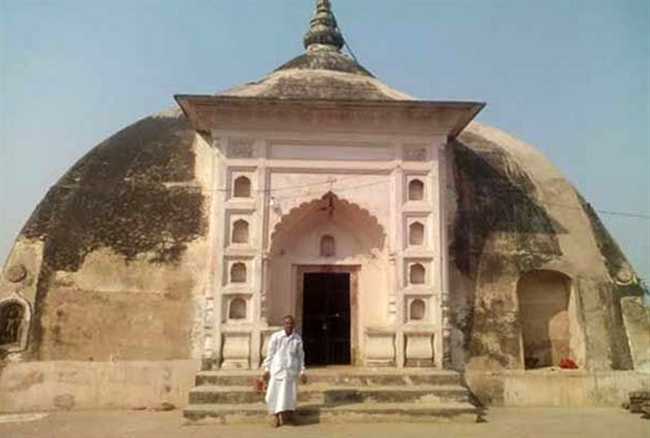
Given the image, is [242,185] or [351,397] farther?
[242,185]

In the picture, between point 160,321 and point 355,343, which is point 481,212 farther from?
point 160,321

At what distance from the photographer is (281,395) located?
28.3ft

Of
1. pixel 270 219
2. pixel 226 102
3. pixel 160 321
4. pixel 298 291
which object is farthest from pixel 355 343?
pixel 226 102

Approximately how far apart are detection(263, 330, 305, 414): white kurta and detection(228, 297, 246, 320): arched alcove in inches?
67.6

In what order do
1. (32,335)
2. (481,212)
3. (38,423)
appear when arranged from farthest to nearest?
(481,212) → (32,335) → (38,423)

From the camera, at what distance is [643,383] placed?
1105 centimetres

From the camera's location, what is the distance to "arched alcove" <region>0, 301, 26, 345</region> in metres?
10.6

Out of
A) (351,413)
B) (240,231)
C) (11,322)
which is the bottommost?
(351,413)

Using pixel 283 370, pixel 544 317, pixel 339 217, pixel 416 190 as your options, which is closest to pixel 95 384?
pixel 283 370

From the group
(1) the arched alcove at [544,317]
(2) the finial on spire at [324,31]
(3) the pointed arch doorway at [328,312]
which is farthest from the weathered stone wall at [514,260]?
(2) the finial on spire at [324,31]

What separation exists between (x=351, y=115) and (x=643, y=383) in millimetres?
7142

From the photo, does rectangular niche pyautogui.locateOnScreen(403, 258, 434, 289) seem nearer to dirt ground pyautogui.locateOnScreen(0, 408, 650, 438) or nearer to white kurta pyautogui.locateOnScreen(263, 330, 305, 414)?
dirt ground pyautogui.locateOnScreen(0, 408, 650, 438)

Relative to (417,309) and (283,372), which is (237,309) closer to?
(283,372)

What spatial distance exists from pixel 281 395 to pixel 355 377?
5.37ft
